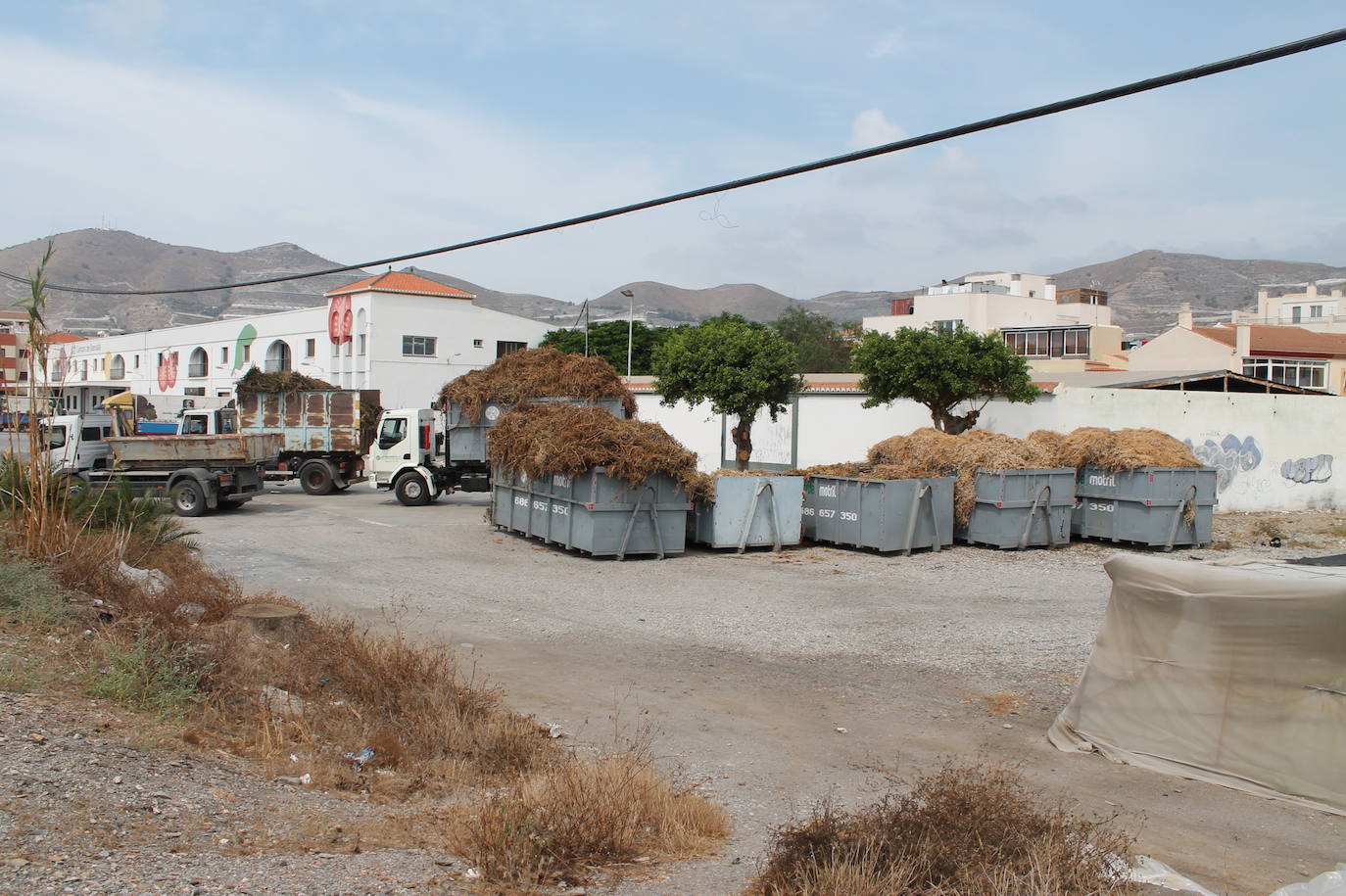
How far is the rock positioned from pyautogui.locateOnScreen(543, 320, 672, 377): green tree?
5744cm

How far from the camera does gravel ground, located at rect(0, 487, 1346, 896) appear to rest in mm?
4816

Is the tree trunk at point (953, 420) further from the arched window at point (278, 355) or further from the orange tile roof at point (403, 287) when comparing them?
the arched window at point (278, 355)

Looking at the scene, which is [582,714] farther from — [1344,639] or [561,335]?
[561,335]

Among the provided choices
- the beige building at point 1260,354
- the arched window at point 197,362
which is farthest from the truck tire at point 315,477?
the arched window at point 197,362

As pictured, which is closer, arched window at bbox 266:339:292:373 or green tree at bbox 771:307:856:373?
arched window at bbox 266:339:292:373

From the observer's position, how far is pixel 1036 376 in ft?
114

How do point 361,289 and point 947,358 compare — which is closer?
point 947,358

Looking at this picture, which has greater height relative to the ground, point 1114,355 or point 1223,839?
point 1114,355

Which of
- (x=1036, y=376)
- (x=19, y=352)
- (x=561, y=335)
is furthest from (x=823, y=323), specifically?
(x=19, y=352)

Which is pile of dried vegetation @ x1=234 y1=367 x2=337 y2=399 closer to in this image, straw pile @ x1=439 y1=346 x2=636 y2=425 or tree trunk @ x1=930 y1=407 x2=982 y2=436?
straw pile @ x1=439 y1=346 x2=636 y2=425

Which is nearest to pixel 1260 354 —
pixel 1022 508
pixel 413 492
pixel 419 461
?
pixel 1022 508

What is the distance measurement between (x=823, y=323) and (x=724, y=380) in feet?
180

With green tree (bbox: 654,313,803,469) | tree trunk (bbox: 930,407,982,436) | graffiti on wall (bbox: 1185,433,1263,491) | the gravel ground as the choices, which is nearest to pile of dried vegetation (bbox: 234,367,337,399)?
the gravel ground

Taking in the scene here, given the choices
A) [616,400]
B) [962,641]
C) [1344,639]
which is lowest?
[962,641]
